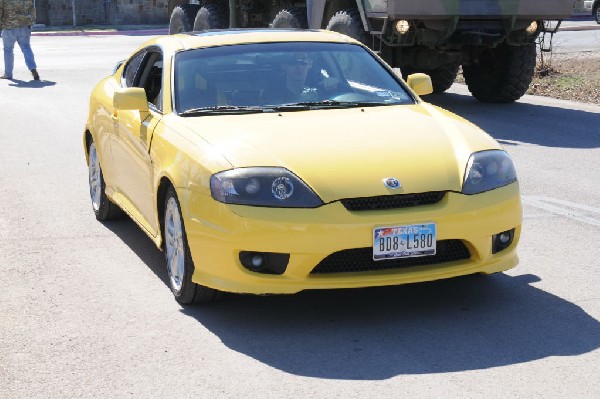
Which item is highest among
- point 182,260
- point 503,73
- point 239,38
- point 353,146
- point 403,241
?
point 239,38

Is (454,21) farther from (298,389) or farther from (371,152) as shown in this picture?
(298,389)

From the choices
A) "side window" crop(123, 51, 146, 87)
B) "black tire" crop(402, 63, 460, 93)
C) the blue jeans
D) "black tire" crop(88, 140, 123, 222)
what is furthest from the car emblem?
the blue jeans

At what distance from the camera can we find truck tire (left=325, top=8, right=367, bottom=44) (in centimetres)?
1602

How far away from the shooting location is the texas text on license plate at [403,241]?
19.6ft

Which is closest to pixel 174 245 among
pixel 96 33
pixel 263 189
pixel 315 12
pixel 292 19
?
pixel 263 189

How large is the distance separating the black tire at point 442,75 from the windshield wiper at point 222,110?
10.8 metres

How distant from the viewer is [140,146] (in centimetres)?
739

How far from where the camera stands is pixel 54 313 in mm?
6574

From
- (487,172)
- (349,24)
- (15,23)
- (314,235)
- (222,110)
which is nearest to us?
(314,235)

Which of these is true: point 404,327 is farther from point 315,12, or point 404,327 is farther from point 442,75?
point 442,75

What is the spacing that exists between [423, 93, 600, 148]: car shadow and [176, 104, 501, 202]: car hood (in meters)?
6.52

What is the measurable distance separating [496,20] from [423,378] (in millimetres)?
11036

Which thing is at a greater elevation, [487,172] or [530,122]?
[487,172]

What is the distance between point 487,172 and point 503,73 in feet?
36.0
